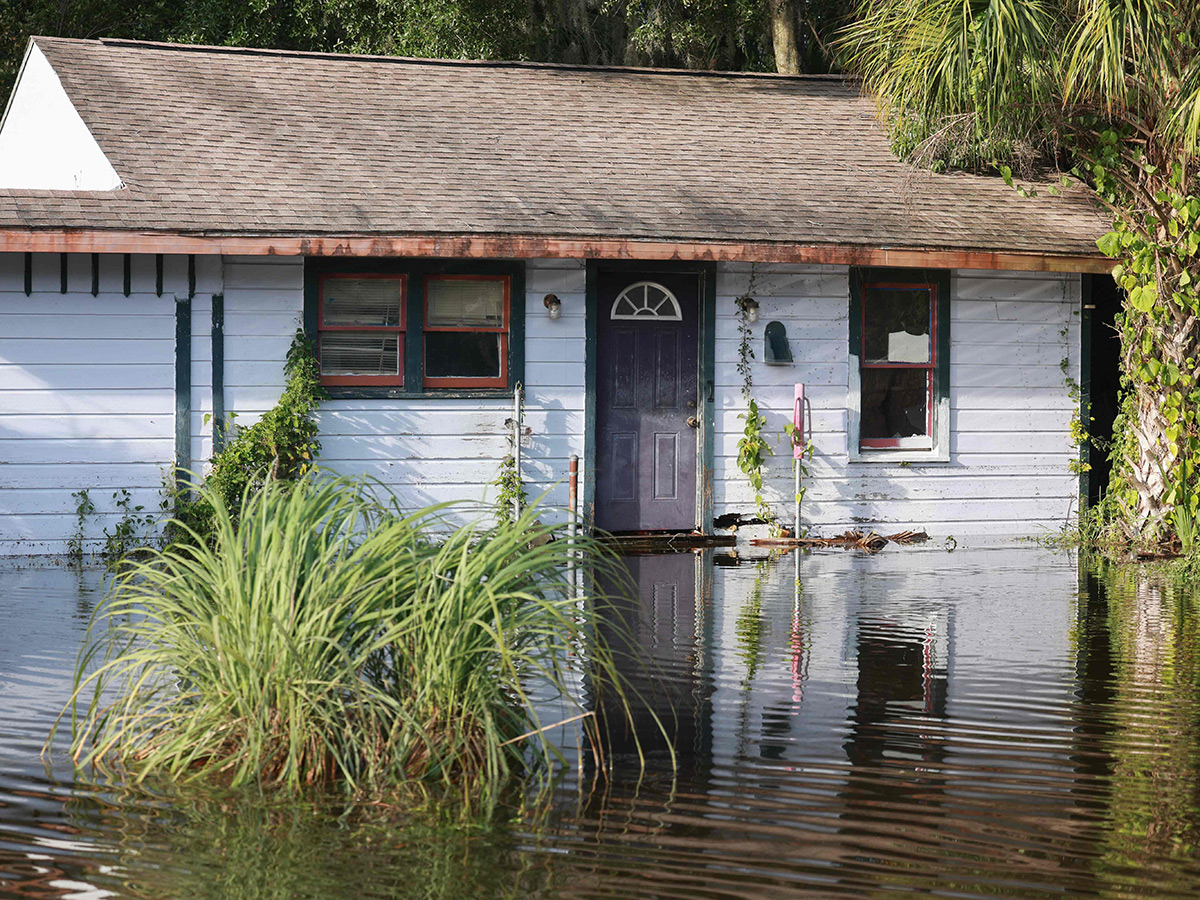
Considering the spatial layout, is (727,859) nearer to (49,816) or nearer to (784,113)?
(49,816)

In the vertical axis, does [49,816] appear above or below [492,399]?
below

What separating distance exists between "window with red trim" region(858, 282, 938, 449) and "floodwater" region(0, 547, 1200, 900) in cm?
470

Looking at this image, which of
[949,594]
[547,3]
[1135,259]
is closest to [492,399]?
[949,594]

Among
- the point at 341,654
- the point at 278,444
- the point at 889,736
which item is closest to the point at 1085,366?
the point at 278,444

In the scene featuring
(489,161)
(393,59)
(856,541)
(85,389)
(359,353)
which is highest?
(393,59)

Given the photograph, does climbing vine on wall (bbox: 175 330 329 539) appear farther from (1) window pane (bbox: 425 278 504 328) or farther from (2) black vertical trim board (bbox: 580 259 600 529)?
(2) black vertical trim board (bbox: 580 259 600 529)

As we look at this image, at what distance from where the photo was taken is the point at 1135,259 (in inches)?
476

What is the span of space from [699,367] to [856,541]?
2.13 metres

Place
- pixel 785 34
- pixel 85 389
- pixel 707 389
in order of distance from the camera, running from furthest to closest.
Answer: pixel 785 34
pixel 707 389
pixel 85 389

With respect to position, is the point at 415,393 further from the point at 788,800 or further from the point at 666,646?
the point at 788,800

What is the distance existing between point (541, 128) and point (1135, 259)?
227 inches

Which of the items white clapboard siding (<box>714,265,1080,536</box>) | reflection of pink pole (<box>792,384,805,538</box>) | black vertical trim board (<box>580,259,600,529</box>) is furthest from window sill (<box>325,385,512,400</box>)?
reflection of pink pole (<box>792,384,805,538</box>)

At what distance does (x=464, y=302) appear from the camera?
1291 centimetres

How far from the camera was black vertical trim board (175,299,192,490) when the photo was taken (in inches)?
477
